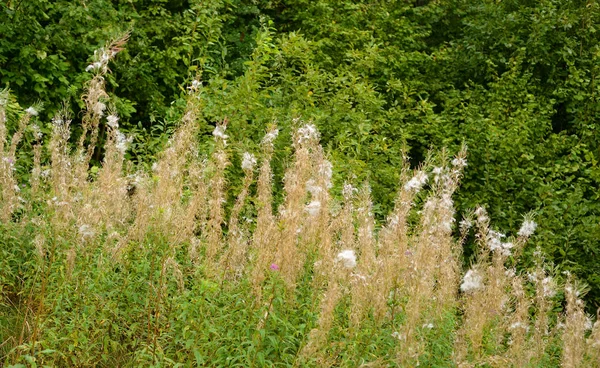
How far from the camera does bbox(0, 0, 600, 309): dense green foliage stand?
8.85 meters

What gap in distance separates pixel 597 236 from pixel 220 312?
6.51m

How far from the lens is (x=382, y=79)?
12.0 meters

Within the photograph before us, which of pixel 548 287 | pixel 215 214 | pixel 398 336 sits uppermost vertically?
pixel 548 287

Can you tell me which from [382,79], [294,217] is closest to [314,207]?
[294,217]

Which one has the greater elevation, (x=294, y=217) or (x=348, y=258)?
(x=294, y=217)

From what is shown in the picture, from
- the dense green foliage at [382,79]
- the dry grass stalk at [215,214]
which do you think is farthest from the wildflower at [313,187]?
the dense green foliage at [382,79]

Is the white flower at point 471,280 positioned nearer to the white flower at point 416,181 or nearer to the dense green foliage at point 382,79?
the white flower at point 416,181

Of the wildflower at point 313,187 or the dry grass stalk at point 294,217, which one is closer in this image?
the dry grass stalk at point 294,217

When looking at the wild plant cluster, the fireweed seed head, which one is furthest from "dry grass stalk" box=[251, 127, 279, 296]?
the fireweed seed head

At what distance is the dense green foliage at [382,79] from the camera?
8.85 m

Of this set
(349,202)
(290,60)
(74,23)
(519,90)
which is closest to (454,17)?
(519,90)

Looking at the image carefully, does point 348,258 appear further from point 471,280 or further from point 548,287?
point 548,287

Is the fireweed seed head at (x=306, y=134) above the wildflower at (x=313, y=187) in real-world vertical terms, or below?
above

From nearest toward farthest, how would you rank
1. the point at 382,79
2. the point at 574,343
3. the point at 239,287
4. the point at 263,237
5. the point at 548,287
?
1. the point at 574,343
2. the point at 263,237
3. the point at 239,287
4. the point at 548,287
5. the point at 382,79
